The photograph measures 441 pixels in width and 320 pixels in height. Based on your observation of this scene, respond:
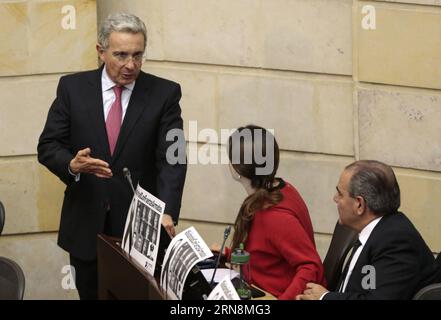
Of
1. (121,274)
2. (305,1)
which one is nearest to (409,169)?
(305,1)

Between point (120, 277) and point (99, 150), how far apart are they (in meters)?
0.87

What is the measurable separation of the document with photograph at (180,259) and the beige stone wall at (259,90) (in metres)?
2.55

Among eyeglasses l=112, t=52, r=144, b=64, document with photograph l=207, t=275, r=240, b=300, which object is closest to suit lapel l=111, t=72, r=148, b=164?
eyeglasses l=112, t=52, r=144, b=64

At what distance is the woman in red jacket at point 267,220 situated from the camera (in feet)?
14.2

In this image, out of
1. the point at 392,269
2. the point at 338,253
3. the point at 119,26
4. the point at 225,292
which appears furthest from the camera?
the point at 119,26

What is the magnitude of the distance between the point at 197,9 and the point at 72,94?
65.5 inches

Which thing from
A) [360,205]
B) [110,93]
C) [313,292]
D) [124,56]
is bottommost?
[313,292]

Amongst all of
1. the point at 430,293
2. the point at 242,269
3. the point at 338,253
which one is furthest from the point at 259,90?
the point at 430,293

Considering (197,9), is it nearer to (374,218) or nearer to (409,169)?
(409,169)

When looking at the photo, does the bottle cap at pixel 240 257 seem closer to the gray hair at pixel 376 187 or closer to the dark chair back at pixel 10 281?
the gray hair at pixel 376 187

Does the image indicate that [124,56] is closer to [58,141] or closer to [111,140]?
[111,140]

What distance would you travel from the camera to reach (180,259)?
3.72 m

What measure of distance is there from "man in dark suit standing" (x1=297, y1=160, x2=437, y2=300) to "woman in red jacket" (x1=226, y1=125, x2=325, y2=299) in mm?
278

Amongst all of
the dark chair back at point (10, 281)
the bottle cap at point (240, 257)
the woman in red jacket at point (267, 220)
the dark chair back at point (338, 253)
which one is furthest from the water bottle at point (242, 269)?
the dark chair back at point (10, 281)
